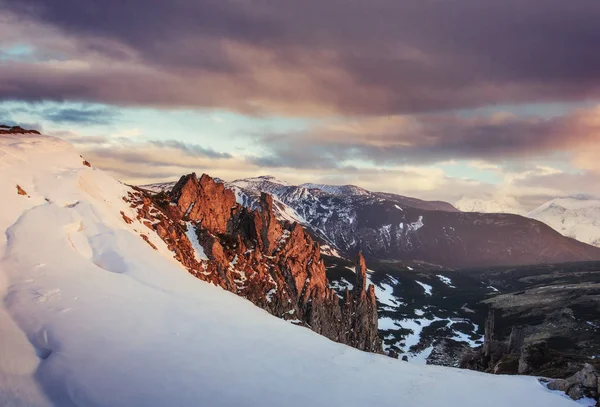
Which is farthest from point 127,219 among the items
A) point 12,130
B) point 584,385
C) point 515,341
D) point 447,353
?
point 447,353

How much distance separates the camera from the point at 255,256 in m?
102

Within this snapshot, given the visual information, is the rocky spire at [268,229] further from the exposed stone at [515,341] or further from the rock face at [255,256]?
the exposed stone at [515,341]

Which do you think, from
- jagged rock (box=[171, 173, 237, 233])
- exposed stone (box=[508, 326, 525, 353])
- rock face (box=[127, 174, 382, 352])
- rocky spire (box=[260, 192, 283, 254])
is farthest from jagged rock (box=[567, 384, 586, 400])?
rocky spire (box=[260, 192, 283, 254])

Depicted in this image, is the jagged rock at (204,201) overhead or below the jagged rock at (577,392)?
overhead

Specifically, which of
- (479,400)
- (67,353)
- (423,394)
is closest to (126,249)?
(67,353)

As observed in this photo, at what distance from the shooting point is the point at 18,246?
35250mm

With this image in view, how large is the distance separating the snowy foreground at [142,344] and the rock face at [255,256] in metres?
27.7

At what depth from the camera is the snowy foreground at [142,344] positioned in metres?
24.1

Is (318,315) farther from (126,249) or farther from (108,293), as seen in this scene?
(108,293)

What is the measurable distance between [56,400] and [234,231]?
293ft

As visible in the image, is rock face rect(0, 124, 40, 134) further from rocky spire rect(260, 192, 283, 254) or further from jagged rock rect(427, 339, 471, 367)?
jagged rock rect(427, 339, 471, 367)

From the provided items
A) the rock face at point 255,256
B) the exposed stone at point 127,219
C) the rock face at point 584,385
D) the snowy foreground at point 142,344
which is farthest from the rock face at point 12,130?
the rock face at point 584,385

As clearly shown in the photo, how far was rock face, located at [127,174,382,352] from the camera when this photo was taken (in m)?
81.7

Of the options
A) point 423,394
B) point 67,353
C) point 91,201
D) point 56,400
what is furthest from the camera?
point 91,201
